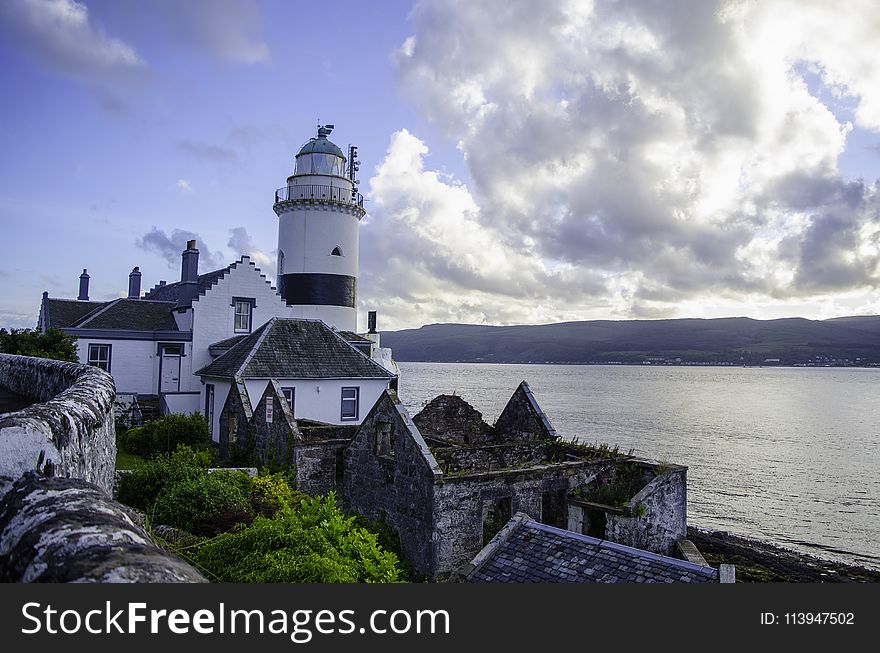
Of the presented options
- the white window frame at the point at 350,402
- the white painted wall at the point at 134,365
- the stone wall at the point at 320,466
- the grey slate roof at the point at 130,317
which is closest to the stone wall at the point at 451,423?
the stone wall at the point at 320,466

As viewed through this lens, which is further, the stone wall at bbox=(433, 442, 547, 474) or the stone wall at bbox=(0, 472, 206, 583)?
the stone wall at bbox=(433, 442, 547, 474)

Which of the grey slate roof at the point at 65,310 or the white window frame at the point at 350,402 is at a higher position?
the grey slate roof at the point at 65,310

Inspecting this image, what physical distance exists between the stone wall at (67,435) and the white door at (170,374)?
28.1m

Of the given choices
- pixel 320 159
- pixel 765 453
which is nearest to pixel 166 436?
pixel 320 159

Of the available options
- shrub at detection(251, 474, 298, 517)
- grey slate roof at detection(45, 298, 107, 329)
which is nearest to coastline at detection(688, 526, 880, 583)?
shrub at detection(251, 474, 298, 517)

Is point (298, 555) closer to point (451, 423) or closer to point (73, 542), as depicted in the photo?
point (73, 542)

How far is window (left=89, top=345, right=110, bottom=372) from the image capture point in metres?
34.4

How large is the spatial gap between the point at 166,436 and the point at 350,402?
817 centimetres

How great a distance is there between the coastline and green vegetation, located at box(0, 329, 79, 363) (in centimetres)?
2891

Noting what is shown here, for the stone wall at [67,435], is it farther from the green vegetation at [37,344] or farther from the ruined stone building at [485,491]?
the green vegetation at [37,344]

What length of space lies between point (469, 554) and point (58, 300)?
32.2 metres

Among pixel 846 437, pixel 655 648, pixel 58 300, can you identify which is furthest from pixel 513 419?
pixel 846 437

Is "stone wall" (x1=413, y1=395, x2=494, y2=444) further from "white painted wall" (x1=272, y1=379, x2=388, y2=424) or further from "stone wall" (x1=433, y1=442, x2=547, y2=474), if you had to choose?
"white painted wall" (x1=272, y1=379, x2=388, y2=424)

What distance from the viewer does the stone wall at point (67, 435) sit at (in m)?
4.02
